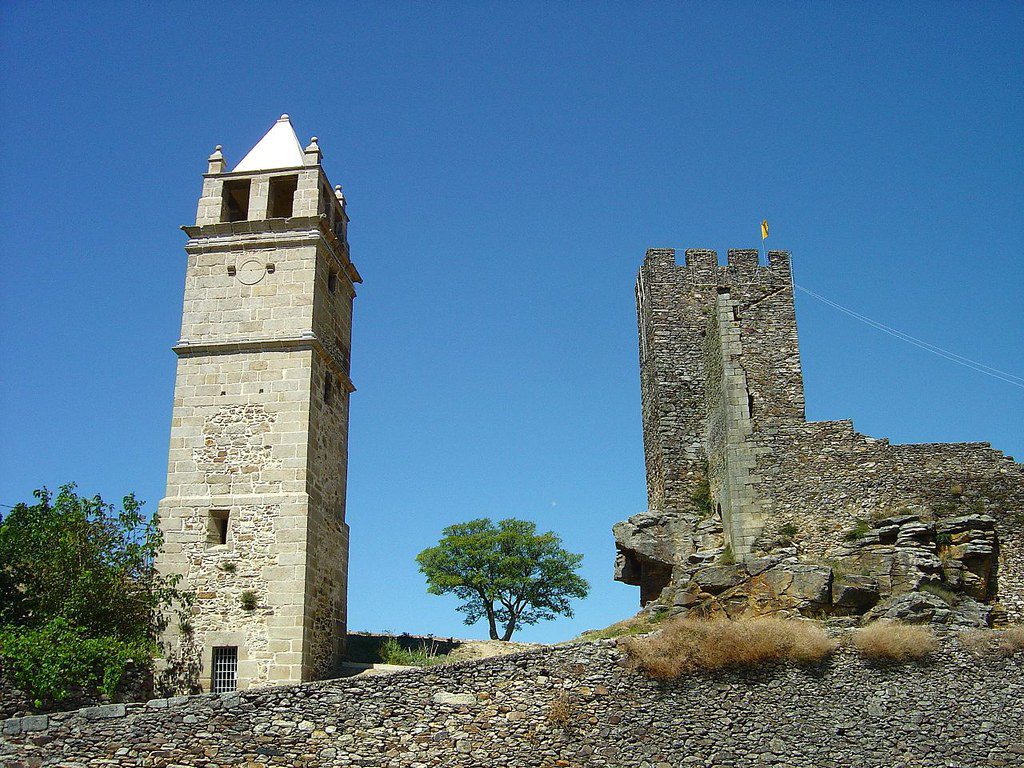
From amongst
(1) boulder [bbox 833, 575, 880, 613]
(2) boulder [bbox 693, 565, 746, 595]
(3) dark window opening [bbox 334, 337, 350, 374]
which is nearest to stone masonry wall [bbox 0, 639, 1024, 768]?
(1) boulder [bbox 833, 575, 880, 613]

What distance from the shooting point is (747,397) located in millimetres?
22562

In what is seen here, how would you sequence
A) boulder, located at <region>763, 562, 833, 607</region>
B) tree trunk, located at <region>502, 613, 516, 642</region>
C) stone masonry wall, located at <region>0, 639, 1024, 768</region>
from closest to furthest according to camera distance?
stone masonry wall, located at <region>0, 639, 1024, 768</region> < boulder, located at <region>763, 562, 833, 607</region> < tree trunk, located at <region>502, 613, 516, 642</region>

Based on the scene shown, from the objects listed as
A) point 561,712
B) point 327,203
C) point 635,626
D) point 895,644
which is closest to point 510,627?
point 635,626

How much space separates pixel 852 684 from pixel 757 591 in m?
3.35

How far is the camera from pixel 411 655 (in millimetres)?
22344

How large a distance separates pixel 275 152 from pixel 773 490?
15.3 metres

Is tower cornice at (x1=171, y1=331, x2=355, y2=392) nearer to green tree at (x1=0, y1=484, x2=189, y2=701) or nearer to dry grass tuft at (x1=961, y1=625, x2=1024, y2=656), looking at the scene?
green tree at (x1=0, y1=484, x2=189, y2=701)

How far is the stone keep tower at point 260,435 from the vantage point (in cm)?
2089

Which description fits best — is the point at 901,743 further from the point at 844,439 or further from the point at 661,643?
the point at 844,439

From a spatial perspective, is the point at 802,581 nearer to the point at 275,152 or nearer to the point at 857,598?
the point at 857,598

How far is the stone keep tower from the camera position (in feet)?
68.5

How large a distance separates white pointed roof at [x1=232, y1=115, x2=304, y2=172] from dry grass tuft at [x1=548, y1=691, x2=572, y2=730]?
49.1 feet

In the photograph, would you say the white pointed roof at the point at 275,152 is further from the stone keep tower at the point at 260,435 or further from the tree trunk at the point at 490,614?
the tree trunk at the point at 490,614

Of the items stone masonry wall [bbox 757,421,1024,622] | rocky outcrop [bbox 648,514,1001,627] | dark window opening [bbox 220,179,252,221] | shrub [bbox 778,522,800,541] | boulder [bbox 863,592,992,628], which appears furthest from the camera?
dark window opening [bbox 220,179,252,221]
